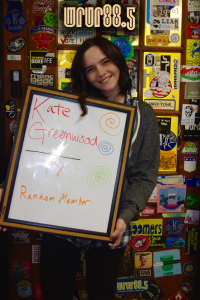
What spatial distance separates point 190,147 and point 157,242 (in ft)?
2.66

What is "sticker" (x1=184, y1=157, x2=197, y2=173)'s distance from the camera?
1.52 m

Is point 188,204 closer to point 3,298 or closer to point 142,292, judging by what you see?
point 142,292

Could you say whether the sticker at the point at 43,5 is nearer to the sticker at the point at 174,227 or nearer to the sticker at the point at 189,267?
the sticker at the point at 174,227

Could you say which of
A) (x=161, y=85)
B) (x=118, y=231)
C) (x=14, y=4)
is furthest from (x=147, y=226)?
(x=14, y=4)

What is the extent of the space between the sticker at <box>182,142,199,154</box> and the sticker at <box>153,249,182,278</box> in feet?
2.67

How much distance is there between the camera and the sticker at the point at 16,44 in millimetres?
1393

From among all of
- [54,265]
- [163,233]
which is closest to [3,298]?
[54,265]

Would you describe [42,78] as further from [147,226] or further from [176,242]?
[176,242]

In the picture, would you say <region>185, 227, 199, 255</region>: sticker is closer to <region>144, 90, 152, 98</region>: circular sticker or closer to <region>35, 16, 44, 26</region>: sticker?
<region>144, 90, 152, 98</region>: circular sticker

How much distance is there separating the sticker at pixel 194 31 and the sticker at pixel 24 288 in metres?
2.30

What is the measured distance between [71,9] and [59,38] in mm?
202

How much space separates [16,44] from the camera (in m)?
1.40

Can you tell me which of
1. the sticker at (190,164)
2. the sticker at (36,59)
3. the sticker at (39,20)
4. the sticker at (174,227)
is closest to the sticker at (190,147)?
the sticker at (190,164)

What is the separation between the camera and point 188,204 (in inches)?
61.2
